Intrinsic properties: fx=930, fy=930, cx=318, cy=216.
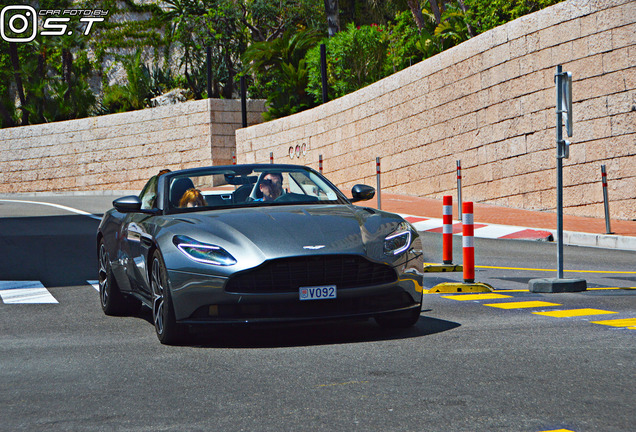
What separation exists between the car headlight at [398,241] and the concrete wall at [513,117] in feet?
39.0

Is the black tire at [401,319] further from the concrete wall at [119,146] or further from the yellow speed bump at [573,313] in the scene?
the concrete wall at [119,146]

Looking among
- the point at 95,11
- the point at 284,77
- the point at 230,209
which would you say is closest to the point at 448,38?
the point at 284,77

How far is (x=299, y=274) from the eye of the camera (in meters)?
6.14

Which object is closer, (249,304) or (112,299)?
(249,304)

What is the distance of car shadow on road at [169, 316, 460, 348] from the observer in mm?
6453

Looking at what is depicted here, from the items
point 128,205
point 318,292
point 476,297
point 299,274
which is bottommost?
point 476,297

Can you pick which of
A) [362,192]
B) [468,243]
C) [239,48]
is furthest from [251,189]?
[239,48]

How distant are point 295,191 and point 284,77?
3037 centimetres

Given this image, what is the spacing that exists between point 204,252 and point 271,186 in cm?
145

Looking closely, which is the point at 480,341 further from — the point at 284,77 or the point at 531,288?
the point at 284,77

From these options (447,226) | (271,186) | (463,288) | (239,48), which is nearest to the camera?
(271,186)

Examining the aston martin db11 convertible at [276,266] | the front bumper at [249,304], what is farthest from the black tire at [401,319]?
the front bumper at [249,304]

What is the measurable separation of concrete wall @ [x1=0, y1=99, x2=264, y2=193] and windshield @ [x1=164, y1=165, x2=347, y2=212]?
31410mm

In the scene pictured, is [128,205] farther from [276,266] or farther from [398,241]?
[398,241]
